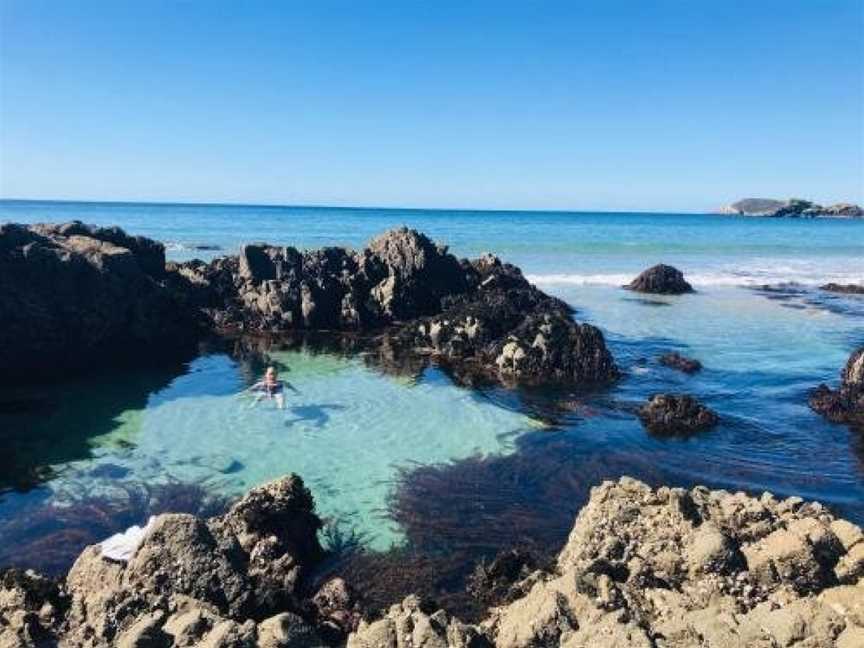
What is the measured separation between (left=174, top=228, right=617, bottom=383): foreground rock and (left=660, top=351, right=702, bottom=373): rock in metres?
2.66

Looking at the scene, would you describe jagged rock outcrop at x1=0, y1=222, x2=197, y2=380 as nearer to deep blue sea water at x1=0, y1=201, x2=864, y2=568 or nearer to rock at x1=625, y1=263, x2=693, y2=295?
deep blue sea water at x1=0, y1=201, x2=864, y2=568

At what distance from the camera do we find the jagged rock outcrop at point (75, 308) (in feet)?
78.5

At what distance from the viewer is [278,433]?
18422 millimetres

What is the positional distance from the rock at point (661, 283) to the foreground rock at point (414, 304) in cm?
1035

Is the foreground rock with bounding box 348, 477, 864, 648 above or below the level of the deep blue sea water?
above

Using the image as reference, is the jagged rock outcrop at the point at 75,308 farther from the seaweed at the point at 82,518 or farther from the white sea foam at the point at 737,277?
the white sea foam at the point at 737,277

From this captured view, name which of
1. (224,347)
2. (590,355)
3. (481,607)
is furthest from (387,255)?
(481,607)

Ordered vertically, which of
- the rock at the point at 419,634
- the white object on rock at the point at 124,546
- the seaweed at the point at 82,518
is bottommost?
the seaweed at the point at 82,518

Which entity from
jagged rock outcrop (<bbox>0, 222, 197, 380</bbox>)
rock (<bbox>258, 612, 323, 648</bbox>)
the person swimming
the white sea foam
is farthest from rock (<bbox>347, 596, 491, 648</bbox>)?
the white sea foam

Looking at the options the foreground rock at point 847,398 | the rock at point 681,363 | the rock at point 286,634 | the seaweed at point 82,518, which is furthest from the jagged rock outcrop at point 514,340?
the rock at point 286,634

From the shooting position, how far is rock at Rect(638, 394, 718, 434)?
1892 cm

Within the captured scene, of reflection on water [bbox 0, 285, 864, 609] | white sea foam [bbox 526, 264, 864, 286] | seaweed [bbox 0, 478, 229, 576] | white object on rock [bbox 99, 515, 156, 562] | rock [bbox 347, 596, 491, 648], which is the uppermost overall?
white sea foam [bbox 526, 264, 864, 286]

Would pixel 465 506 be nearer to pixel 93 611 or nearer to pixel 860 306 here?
pixel 93 611

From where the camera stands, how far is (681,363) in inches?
1005
